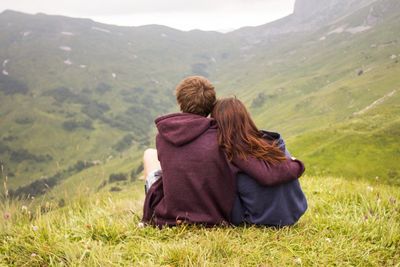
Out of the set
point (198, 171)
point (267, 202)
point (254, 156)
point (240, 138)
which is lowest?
point (267, 202)

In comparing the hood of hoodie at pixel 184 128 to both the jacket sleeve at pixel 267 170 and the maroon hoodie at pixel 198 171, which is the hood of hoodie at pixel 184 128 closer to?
the maroon hoodie at pixel 198 171

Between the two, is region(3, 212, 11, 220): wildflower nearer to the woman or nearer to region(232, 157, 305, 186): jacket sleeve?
the woman

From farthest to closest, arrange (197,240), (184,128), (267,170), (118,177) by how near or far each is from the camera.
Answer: (118,177) < (184,128) < (267,170) < (197,240)

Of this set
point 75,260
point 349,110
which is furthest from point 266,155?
point 349,110

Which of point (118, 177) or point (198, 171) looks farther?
point (118, 177)

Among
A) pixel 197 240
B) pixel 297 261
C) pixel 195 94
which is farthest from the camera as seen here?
pixel 195 94

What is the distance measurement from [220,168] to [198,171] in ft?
1.20

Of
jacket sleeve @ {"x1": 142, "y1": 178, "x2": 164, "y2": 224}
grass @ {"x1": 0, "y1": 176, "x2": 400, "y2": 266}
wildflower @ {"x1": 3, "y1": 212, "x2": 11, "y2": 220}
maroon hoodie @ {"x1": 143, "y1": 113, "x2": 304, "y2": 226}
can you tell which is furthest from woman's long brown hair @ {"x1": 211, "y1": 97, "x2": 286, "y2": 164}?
wildflower @ {"x1": 3, "y1": 212, "x2": 11, "y2": 220}

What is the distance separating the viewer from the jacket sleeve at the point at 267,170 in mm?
5973

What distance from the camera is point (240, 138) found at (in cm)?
600

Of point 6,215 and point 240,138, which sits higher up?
point 240,138

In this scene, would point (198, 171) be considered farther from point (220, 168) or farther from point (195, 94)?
point (195, 94)

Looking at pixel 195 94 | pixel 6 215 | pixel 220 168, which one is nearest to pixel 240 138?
pixel 220 168

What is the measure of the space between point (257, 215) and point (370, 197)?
9.94ft
